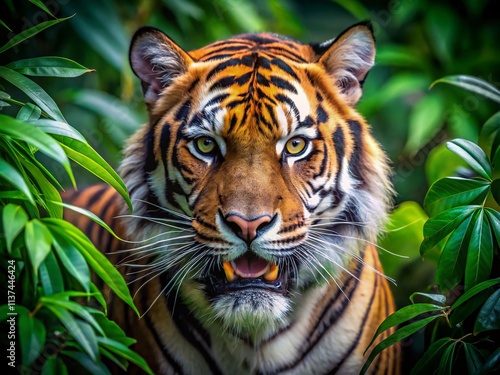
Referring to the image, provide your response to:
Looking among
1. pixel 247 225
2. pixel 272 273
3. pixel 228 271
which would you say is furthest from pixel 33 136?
pixel 272 273

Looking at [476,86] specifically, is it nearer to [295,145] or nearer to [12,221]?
[295,145]

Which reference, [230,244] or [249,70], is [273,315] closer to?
[230,244]

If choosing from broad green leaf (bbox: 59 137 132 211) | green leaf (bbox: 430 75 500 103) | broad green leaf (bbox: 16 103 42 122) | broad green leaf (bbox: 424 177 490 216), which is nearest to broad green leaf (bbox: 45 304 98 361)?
broad green leaf (bbox: 59 137 132 211)

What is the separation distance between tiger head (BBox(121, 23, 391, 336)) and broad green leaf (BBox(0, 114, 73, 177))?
0.59 meters

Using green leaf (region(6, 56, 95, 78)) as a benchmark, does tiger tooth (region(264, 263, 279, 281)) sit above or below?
below

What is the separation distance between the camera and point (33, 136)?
5.27ft

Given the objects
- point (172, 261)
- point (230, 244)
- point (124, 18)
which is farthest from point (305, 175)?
point (124, 18)

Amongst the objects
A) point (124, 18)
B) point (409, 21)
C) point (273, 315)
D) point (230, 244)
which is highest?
point (409, 21)

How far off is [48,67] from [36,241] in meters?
0.61

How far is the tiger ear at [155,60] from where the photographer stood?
2332mm

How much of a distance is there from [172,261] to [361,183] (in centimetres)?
69

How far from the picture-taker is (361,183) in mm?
2348

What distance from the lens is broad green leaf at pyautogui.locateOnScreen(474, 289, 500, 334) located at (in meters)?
1.95

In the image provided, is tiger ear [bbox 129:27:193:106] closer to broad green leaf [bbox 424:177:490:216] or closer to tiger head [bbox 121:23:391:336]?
tiger head [bbox 121:23:391:336]
